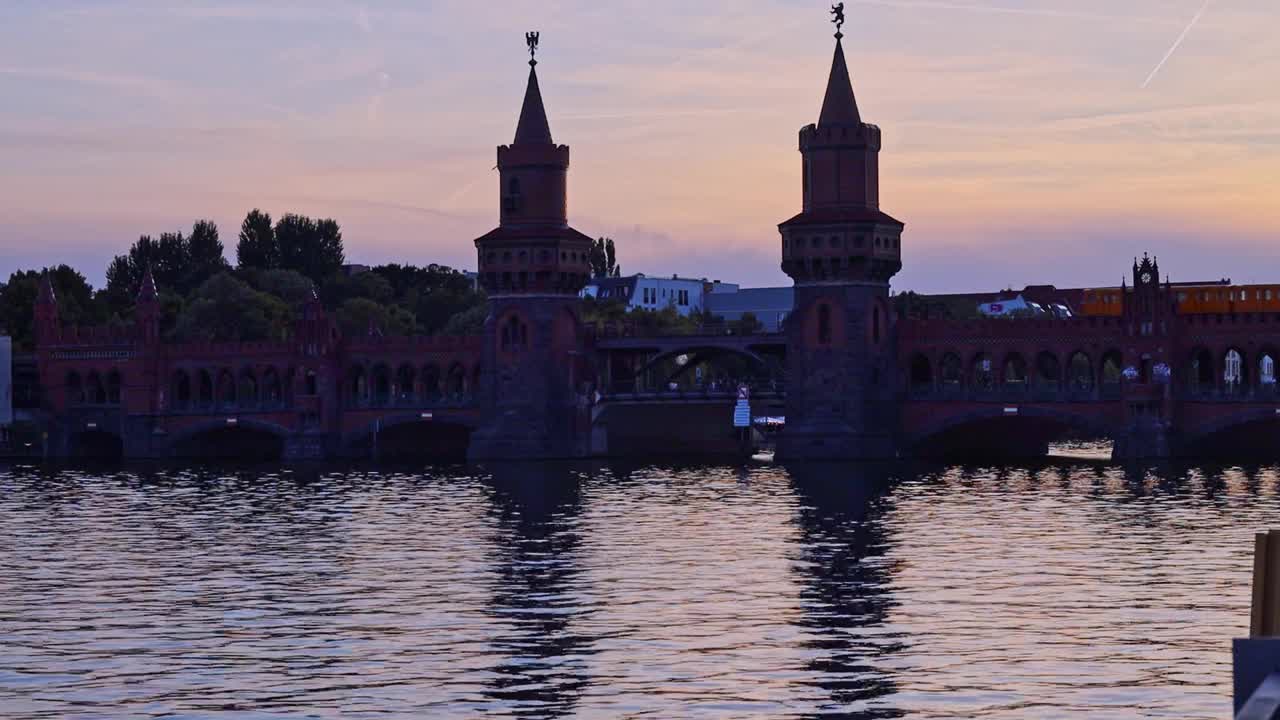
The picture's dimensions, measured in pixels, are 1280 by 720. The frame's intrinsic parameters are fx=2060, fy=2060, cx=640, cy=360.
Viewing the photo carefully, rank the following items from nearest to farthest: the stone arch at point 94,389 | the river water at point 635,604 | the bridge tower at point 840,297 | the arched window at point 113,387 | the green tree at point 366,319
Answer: the river water at point 635,604, the bridge tower at point 840,297, the arched window at point 113,387, the stone arch at point 94,389, the green tree at point 366,319

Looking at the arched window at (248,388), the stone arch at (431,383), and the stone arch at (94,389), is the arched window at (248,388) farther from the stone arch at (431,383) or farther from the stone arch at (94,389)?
the stone arch at (431,383)

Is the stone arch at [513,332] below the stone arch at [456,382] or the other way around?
the other way around

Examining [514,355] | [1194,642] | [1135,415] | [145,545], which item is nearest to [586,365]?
[514,355]

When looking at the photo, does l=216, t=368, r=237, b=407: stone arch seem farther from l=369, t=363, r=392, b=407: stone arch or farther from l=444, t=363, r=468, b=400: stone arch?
l=444, t=363, r=468, b=400: stone arch

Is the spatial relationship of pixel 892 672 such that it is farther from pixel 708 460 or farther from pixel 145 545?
pixel 708 460

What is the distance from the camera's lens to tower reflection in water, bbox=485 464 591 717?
3297 centimetres

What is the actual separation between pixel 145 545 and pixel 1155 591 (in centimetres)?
3193

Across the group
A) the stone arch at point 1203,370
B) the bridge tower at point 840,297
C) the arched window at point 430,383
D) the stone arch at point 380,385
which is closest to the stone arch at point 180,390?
the stone arch at point 380,385

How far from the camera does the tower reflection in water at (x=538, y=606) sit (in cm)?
3297

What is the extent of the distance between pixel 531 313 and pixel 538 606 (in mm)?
80228

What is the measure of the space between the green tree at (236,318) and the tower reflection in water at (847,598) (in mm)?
88547

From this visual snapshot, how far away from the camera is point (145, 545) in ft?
210

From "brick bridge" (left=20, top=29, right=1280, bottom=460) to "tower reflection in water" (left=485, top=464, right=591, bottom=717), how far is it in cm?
3502

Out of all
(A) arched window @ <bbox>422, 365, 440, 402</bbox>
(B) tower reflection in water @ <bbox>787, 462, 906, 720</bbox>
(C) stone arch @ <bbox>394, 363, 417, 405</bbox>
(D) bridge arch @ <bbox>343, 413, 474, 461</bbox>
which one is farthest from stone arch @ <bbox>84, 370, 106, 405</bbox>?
(B) tower reflection in water @ <bbox>787, 462, 906, 720</bbox>
